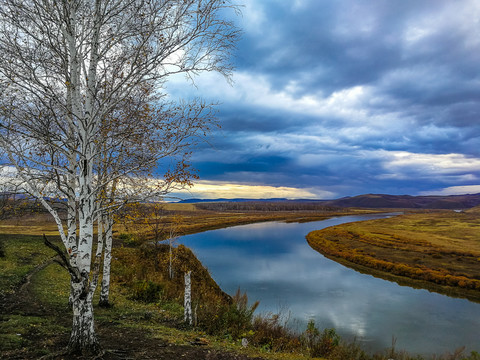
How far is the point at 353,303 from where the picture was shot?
82.2 feet

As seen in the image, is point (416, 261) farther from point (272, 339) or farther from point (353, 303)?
point (272, 339)

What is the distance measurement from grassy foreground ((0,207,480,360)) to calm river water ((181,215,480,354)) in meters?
3.61

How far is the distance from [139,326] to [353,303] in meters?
21.2

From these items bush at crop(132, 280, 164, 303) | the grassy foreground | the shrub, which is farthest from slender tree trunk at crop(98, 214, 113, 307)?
the shrub

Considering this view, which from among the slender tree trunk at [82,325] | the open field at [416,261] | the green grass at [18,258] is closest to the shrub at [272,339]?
the slender tree trunk at [82,325]

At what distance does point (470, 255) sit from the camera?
43562mm

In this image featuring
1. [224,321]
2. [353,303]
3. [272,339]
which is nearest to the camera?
[272,339]

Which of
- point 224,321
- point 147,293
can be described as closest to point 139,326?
point 224,321

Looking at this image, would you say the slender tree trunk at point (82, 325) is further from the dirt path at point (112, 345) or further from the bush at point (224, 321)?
the bush at point (224, 321)

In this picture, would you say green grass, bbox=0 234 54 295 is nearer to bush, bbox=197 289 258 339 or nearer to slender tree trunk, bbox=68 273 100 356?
slender tree trunk, bbox=68 273 100 356

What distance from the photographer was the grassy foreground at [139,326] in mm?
7891

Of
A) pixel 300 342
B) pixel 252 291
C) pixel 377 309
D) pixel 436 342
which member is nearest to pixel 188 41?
pixel 300 342

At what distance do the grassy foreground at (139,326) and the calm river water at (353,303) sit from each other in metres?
3.61

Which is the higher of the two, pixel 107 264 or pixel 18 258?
pixel 107 264
